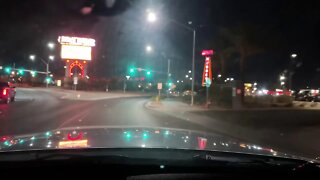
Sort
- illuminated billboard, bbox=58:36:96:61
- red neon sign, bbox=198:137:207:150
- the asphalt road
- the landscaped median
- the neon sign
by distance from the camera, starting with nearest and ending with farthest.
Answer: red neon sign, bbox=198:137:207:150 → the asphalt road → the landscaped median → the neon sign → illuminated billboard, bbox=58:36:96:61

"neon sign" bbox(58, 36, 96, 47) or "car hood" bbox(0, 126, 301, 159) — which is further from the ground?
"neon sign" bbox(58, 36, 96, 47)

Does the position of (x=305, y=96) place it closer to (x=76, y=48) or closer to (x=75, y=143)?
(x=75, y=143)

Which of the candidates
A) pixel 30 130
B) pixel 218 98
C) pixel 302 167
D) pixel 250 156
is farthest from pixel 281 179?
pixel 218 98

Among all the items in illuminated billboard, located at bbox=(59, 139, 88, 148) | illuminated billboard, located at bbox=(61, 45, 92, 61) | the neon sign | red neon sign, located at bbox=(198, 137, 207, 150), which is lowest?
red neon sign, located at bbox=(198, 137, 207, 150)

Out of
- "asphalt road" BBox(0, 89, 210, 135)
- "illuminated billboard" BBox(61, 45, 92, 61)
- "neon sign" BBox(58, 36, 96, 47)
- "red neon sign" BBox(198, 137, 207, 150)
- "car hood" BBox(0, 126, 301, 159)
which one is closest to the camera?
"car hood" BBox(0, 126, 301, 159)

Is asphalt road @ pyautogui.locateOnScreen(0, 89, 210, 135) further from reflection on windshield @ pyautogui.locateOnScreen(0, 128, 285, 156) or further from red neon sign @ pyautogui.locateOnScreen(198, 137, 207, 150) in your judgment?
red neon sign @ pyautogui.locateOnScreen(198, 137, 207, 150)

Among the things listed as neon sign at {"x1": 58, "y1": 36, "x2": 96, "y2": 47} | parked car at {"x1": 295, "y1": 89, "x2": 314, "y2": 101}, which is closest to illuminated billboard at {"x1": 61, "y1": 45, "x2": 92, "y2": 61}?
neon sign at {"x1": 58, "y1": 36, "x2": 96, "y2": 47}

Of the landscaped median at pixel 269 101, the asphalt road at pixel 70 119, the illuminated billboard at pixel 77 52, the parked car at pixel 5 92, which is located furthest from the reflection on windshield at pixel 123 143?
the illuminated billboard at pixel 77 52

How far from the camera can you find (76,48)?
11475cm

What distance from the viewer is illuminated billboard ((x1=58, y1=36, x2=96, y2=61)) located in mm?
113875

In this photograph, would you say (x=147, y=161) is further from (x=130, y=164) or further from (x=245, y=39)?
(x=245, y=39)

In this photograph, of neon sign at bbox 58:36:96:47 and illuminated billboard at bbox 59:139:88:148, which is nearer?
illuminated billboard at bbox 59:139:88:148

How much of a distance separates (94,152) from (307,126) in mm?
19986

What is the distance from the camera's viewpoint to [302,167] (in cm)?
374
